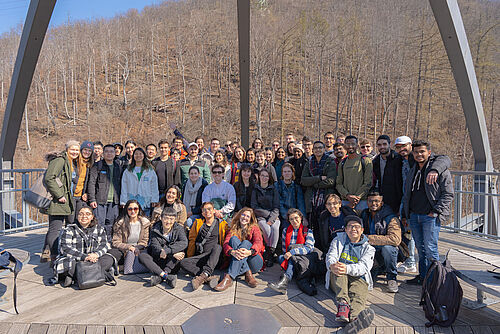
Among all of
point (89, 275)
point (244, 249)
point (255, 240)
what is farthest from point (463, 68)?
point (89, 275)

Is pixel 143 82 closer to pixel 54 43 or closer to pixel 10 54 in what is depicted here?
pixel 54 43

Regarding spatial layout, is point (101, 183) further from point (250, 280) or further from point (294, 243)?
point (294, 243)

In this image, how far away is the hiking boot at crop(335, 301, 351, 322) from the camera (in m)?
3.08

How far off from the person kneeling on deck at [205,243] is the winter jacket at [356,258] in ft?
4.79

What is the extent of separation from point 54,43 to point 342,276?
50.0 metres

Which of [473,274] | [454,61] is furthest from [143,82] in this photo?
[473,274]

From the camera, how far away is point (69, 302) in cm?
360

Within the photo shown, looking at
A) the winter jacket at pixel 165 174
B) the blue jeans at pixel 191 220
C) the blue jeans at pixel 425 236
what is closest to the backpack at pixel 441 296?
the blue jeans at pixel 425 236

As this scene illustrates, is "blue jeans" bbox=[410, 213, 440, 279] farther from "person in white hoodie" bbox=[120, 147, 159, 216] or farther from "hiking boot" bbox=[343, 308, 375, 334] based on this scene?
"person in white hoodie" bbox=[120, 147, 159, 216]

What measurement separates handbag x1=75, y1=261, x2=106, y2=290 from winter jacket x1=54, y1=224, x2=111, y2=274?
13cm

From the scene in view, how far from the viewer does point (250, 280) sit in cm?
407

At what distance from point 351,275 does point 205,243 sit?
1956mm

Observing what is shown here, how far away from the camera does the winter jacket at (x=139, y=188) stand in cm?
512

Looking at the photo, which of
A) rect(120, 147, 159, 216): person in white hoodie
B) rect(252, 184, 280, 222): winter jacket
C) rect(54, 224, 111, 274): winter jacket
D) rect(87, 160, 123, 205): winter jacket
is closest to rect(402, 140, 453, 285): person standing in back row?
rect(252, 184, 280, 222): winter jacket
